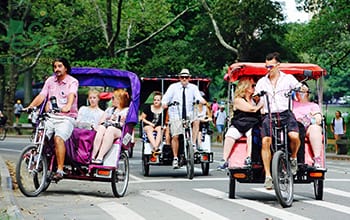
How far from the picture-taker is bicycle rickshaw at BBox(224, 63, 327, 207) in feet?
41.7

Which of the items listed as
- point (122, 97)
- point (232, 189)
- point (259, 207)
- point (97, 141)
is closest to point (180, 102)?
point (122, 97)

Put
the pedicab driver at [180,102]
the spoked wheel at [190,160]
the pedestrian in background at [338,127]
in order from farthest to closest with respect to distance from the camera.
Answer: the pedestrian in background at [338,127] → the pedicab driver at [180,102] → the spoked wheel at [190,160]

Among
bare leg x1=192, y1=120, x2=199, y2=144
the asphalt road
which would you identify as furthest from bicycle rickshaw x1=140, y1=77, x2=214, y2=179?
the asphalt road

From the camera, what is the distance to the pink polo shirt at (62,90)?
1384cm

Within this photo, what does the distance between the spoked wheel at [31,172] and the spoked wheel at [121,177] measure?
44.2 inches

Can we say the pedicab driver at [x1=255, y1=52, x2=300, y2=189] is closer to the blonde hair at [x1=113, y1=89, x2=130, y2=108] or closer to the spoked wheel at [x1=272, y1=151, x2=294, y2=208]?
the spoked wheel at [x1=272, y1=151, x2=294, y2=208]

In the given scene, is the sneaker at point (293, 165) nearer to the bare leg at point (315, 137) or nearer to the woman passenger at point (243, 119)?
the bare leg at point (315, 137)

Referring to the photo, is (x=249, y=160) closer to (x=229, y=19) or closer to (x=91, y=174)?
(x=91, y=174)

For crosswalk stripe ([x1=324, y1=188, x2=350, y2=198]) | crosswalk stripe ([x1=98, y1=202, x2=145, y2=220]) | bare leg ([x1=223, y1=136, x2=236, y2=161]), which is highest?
bare leg ([x1=223, y1=136, x2=236, y2=161])

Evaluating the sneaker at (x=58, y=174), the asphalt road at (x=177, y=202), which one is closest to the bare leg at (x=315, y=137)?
the asphalt road at (x=177, y=202)

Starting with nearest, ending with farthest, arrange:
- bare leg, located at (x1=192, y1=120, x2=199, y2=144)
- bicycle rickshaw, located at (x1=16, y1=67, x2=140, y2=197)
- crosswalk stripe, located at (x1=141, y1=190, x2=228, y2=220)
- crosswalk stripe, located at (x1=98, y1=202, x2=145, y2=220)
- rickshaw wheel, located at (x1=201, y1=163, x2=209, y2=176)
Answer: crosswalk stripe, located at (x1=98, y1=202, x2=145, y2=220) < crosswalk stripe, located at (x1=141, y1=190, x2=228, y2=220) < bicycle rickshaw, located at (x1=16, y1=67, x2=140, y2=197) < bare leg, located at (x1=192, y1=120, x2=199, y2=144) < rickshaw wheel, located at (x1=201, y1=163, x2=209, y2=176)

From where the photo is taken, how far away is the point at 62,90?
13906 mm

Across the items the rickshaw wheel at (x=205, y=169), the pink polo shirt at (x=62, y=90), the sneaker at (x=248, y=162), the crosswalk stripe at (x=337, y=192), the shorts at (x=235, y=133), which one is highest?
the pink polo shirt at (x=62, y=90)

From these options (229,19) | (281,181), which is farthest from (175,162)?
(229,19)
